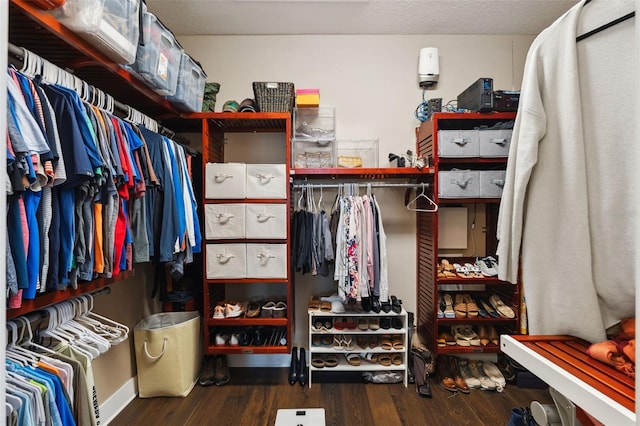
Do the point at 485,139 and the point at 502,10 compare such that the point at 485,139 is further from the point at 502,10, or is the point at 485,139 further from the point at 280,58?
the point at 280,58

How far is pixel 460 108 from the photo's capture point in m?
2.47

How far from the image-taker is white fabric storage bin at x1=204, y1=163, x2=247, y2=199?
216 centimetres

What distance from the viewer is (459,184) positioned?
7.23 ft

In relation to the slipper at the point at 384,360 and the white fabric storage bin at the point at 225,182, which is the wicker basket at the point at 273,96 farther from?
the slipper at the point at 384,360

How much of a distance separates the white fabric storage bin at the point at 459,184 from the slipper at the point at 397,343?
1.14 m

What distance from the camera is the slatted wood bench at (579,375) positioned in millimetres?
525

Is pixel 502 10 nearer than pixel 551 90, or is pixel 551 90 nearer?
pixel 551 90

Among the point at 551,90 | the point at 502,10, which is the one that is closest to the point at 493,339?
the point at 551,90

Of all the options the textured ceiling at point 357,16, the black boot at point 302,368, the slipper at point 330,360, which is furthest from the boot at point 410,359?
the textured ceiling at point 357,16

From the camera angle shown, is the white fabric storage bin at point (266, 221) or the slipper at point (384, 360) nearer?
the white fabric storage bin at point (266, 221)

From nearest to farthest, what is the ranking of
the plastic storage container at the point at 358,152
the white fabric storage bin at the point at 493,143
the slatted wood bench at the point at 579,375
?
the slatted wood bench at the point at 579,375, the white fabric storage bin at the point at 493,143, the plastic storage container at the point at 358,152

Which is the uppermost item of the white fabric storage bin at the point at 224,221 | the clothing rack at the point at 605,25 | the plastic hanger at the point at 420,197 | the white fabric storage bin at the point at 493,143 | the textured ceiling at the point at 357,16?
the textured ceiling at the point at 357,16

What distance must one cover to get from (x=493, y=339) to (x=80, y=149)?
2822 mm

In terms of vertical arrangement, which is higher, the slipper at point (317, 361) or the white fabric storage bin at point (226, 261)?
the white fabric storage bin at point (226, 261)
